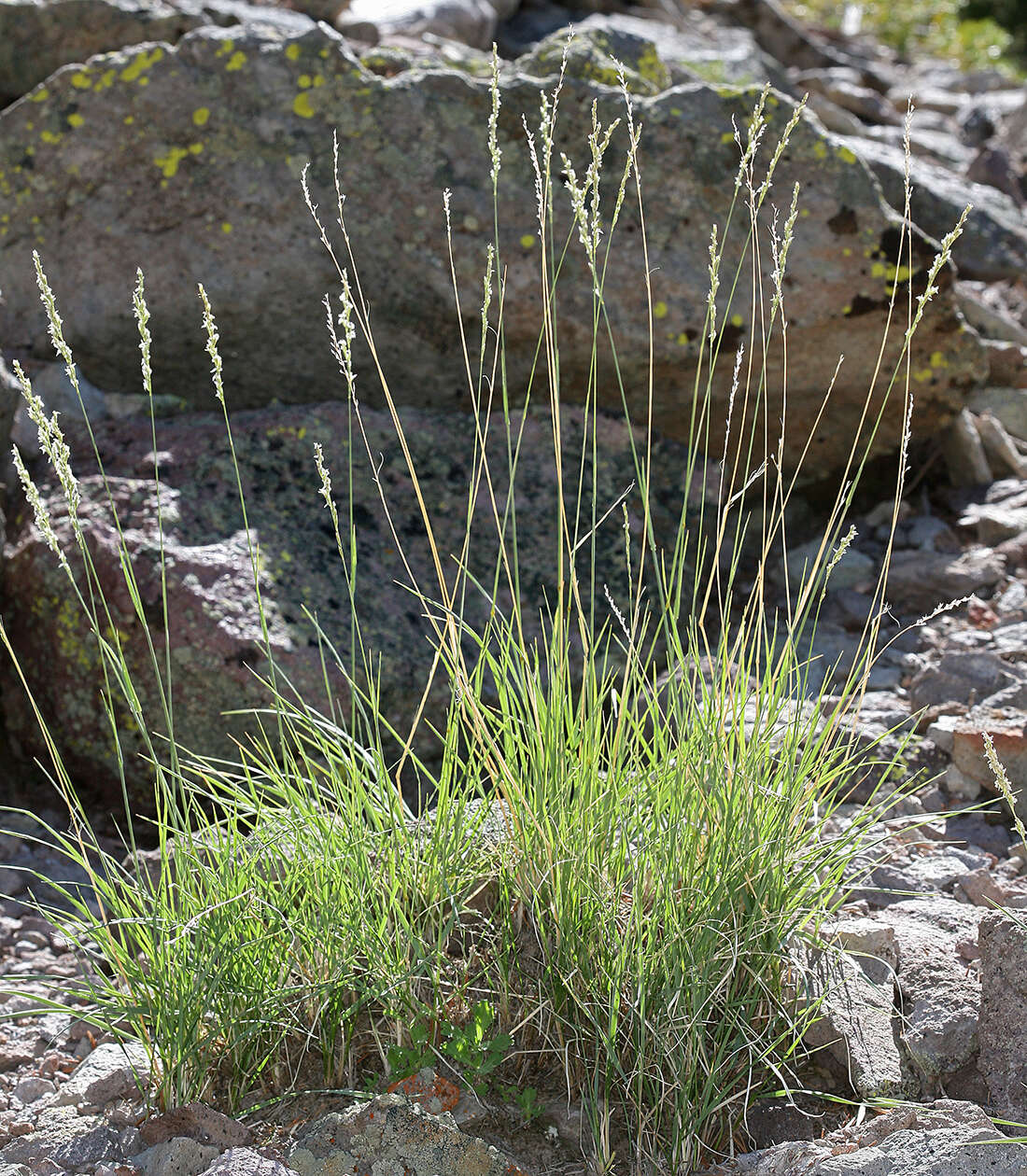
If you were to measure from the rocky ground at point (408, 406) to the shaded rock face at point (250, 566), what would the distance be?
0.01 meters

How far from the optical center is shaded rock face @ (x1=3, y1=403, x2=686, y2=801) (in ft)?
11.3

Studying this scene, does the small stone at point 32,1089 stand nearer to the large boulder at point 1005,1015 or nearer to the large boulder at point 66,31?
the large boulder at point 1005,1015

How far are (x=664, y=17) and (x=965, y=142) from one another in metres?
2.83

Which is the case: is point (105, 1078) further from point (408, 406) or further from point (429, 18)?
point (429, 18)

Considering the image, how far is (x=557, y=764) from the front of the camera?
2.12 m

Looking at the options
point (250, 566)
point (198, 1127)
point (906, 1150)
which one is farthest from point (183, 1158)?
point (250, 566)

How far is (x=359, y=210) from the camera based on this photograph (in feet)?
14.1

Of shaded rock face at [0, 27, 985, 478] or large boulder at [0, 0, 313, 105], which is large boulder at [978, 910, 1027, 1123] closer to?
shaded rock face at [0, 27, 985, 478]

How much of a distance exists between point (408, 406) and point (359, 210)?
715 millimetres

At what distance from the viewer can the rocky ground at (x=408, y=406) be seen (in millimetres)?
2230

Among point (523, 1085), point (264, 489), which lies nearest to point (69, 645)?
point (264, 489)

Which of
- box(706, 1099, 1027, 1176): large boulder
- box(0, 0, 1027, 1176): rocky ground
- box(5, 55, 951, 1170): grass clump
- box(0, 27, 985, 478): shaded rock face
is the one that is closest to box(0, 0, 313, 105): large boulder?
box(0, 0, 1027, 1176): rocky ground

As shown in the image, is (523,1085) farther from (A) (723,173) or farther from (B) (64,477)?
(A) (723,173)

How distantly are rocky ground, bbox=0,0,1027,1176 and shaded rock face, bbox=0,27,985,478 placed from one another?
11 mm
